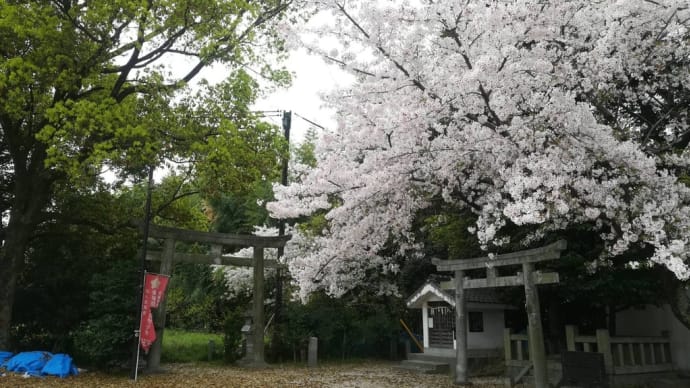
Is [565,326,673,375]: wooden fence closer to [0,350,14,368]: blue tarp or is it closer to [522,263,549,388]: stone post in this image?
[522,263,549,388]: stone post

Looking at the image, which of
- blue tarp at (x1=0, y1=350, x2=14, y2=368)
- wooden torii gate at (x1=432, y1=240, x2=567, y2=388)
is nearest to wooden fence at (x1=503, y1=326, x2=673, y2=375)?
wooden torii gate at (x1=432, y1=240, x2=567, y2=388)

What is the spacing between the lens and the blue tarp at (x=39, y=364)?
956 cm

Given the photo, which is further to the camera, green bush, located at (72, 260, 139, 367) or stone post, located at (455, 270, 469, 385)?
green bush, located at (72, 260, 139, 367)

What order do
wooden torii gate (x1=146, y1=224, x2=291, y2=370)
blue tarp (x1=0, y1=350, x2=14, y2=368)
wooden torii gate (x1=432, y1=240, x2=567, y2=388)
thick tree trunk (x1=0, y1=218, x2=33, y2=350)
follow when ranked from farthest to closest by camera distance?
1. wooden torii gate (x1=146, y1=224, x2=291, y2=370)
2. thick tree trunk (x1=0, y1=218, x2=33, y2=350)
3. blue tarp (x1=0, y1=350, x2=14, y2=368)
4. wooden torii gate (x1=432, y1=240, x2=567, y2=388)

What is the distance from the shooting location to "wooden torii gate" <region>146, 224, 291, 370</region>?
11.6 meters

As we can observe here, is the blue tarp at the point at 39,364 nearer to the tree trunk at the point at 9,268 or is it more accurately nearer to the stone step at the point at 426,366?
the tree trunk at the point at 9,268

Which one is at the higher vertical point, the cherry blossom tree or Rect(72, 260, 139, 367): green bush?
the cherry blossom tree

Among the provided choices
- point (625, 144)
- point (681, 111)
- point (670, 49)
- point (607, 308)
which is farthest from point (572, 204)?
point (607, 308)

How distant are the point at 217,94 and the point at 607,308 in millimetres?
10862

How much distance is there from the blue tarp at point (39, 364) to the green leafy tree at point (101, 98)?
1.52 m

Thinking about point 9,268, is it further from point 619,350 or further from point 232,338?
point 619,350

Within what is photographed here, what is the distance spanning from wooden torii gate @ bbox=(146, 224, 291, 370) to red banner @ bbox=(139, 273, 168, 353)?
87 centimetres

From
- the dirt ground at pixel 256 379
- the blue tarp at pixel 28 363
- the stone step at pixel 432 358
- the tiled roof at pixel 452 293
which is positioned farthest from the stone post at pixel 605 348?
the blue tarp at pixel 28 363

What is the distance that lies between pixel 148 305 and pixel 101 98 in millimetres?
4779
